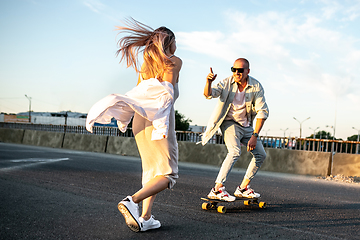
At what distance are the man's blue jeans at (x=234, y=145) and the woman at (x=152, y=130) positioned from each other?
1660 mm

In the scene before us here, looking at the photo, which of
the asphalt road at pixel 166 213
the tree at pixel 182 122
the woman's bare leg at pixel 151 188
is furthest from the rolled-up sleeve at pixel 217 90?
the tree at pixel 182 122

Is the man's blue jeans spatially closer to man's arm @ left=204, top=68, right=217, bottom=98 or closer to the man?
the man

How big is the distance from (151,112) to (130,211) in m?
0.94

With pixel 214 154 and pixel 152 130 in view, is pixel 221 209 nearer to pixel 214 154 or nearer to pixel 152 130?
pixel 152 130

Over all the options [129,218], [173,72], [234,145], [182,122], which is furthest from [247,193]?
[182,122]

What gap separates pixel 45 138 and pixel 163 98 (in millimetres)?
19040

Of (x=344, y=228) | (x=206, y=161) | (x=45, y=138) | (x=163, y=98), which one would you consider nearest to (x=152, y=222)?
(x=163, y=98)

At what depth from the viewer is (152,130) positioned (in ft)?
11.6

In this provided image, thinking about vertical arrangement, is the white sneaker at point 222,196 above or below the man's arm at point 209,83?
below

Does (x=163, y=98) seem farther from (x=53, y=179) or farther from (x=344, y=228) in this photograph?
(x=53, y=179)

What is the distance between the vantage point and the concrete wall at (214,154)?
35.8 ft

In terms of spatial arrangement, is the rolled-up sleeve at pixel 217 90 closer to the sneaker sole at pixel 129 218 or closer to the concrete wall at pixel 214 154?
the sneaker sole at pixel 129 218

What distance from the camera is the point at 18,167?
888 centimetres

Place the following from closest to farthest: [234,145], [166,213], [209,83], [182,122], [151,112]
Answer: [151,112], [166,213], [209,83], [234,145], [182,122]
